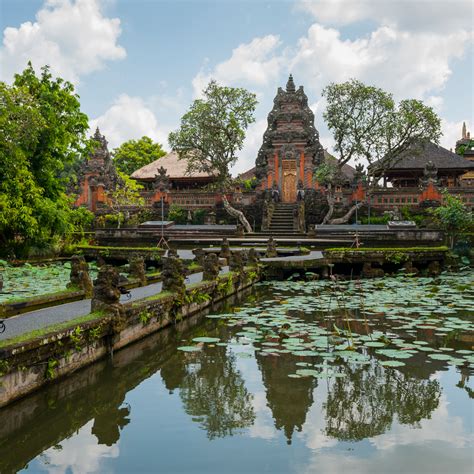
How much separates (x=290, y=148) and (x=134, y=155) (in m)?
22.5

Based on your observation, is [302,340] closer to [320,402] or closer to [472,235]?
[320,402]

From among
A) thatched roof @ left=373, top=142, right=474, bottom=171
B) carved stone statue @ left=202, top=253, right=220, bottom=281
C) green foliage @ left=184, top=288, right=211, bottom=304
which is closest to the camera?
green foliage @ left=184, top=288, right=211, bottom=304

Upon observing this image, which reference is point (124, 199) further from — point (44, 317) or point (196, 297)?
point (44, 317)

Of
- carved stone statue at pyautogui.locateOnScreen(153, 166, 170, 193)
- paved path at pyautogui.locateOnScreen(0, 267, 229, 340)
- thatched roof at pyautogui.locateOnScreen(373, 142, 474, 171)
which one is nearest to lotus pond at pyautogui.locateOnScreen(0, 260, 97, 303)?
paved path at pyautogui.locateOnScreen(0, 267, 229, 340)

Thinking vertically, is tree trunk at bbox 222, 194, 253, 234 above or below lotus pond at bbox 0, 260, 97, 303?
above

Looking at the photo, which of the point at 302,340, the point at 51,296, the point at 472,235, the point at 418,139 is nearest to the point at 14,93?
the point at 51,296

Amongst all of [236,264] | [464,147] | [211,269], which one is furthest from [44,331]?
[464,147]

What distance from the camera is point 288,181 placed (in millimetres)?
31391

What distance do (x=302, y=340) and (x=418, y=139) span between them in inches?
928

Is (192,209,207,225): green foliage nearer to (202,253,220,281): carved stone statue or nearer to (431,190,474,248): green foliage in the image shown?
(431,190,474,248): green foliage

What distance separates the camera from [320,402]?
16.1 feet

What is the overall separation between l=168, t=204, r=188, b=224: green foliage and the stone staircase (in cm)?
583

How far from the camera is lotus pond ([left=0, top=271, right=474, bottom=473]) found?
380 cm

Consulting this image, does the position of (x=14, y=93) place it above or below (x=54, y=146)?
above
